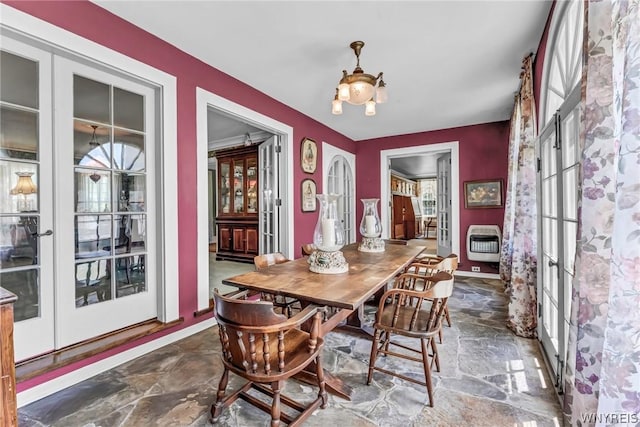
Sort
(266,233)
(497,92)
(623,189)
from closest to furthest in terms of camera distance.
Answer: (623,189) → (497,92) → (266,233)

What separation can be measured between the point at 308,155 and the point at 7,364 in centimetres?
378

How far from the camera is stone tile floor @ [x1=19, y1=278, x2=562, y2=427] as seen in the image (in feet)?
5.08

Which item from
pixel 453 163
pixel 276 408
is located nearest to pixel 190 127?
pixel 276 408

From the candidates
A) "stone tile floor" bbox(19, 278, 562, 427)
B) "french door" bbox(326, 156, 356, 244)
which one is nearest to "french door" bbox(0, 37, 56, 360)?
"stone tile floor" bbox(19, 278, 562, 427)

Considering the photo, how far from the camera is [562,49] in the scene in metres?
2.01

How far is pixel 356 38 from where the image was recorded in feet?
7.79

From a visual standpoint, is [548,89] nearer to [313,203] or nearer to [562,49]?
[562,49]

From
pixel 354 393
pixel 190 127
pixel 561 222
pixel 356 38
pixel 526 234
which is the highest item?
pixel 356 38

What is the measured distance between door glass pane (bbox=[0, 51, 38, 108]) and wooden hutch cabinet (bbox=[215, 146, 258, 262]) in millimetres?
3927

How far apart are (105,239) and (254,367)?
1719mm

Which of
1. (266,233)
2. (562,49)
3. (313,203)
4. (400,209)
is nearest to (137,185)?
(266,233)

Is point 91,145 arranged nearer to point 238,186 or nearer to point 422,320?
point 422,320

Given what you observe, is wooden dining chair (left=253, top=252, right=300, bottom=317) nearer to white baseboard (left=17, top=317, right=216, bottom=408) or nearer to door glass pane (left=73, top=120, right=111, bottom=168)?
white baseboard (left=17, top=317, right=216, bottom=408)

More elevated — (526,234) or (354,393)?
(526,234)
